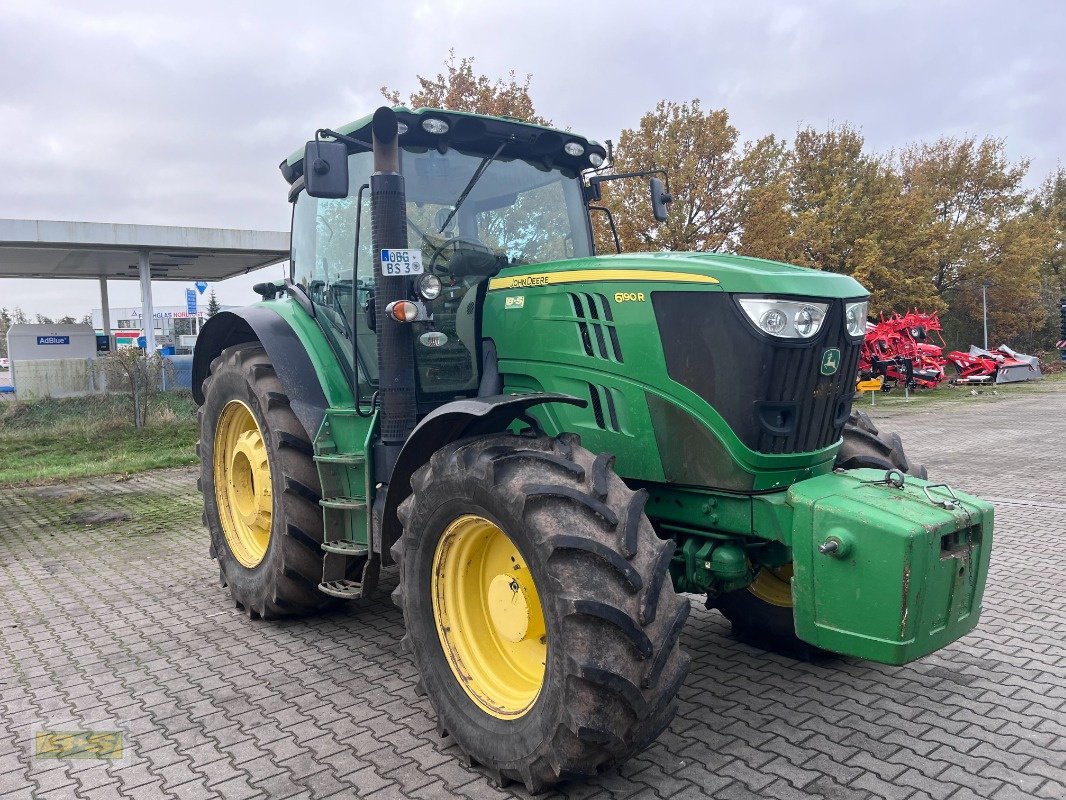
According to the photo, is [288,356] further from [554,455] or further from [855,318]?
[855,318]

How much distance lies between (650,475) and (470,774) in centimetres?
132

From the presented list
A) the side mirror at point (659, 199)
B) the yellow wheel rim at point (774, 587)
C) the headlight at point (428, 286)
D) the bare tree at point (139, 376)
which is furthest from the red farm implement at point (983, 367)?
the headlight at point (428, 286)

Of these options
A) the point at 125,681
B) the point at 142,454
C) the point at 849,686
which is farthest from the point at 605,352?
the point at 142,454

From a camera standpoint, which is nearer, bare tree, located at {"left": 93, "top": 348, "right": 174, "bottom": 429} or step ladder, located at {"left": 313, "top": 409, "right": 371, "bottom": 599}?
step ladder, located at {"left": 313, "top": 409, "right": 371, "bottom": 599}

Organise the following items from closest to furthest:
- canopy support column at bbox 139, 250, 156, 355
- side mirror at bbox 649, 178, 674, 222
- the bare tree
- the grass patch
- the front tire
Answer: the front tire → side mirror at bbox 649, 178, 674, 222 → the grass patch → the bare tree → canopy support column at bbox 139, 250, 156, 355

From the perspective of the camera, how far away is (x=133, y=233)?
66.2 ft

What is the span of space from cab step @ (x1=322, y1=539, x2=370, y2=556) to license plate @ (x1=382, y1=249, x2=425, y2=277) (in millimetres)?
1372

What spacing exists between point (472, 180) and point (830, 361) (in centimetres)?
198

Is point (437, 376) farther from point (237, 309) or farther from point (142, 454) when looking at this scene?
point (142, 454)

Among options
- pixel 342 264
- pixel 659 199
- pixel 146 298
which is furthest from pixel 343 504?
pixel 146 298

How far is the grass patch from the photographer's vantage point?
11070mm

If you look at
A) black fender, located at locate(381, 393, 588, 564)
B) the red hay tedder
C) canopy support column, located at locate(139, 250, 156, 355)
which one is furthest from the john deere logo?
canopy support column, located at locate(139, 250, 156, 355)

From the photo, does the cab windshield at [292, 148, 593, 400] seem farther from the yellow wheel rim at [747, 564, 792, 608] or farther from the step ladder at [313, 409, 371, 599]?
the yellow wheel rim at [747, 564, 792, 608]

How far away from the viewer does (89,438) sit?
13.9m
